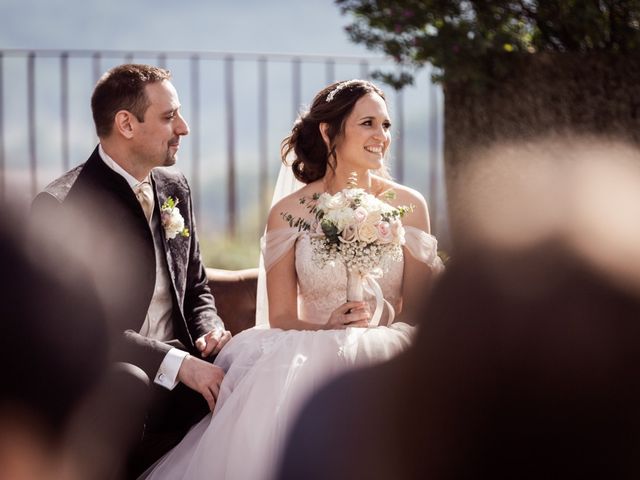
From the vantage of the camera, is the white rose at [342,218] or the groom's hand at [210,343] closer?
the white rose at [342,218]

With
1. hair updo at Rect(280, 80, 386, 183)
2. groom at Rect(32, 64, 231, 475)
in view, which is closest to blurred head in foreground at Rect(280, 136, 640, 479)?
groom at Rect(32, 64, 231, 475)

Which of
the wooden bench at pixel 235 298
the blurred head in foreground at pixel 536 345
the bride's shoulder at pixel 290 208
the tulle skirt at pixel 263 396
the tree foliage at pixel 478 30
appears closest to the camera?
the blurred head in foreground at pixel 536 345

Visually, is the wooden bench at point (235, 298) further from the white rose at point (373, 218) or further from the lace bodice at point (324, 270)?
the white rose at point (373, 218)

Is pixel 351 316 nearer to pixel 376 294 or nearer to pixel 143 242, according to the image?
pixel 376 294

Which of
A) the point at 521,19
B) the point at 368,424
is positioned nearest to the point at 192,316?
the point at 368,424

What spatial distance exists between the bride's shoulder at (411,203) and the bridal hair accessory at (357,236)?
42 cm

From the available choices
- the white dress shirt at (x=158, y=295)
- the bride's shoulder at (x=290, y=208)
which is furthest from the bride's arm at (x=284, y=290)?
the white dress shirt at (x=158, y=295)

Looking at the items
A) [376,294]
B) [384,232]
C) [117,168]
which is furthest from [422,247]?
[117,168]

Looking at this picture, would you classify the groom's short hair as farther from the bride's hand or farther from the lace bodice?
the bride's hand

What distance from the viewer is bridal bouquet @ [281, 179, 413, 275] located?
297 centimetres

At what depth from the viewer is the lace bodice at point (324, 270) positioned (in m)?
3.44

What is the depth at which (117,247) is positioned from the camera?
122 inches

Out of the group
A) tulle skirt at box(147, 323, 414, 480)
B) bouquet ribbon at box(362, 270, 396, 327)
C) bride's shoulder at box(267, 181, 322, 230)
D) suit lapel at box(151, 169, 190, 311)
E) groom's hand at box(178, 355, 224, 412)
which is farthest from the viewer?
bride's shoulder at box(267, 181, 322, 230)

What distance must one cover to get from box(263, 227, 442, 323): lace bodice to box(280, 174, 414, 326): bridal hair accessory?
10.2 inches
